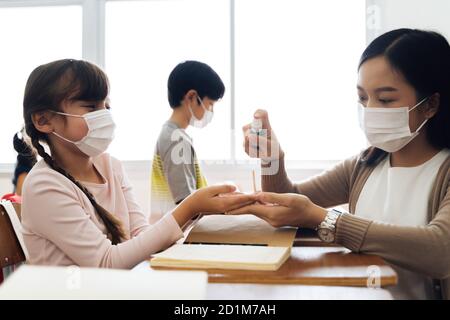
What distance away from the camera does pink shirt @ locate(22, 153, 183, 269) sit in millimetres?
972

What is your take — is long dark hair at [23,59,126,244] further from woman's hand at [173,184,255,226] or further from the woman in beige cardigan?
the woman in beige cardigan

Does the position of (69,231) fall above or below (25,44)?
below

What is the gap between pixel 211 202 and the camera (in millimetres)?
1015

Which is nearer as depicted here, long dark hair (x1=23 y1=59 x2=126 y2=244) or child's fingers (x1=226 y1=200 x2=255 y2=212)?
child's fingers (x1=226 y1=200 x2=255 y2=212)

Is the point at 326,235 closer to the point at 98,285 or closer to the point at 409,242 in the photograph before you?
the point at 409,242

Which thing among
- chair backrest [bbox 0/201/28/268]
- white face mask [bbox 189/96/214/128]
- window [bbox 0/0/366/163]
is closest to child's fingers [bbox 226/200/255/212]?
chair backrest [bbox 0/201/28/268]

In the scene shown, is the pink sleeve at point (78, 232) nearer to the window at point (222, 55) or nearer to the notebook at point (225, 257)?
the notebook at point (225, 257)

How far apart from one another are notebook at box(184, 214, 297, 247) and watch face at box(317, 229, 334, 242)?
52 mm

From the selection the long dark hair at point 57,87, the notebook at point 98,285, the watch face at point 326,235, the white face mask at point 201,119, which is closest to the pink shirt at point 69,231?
the long dark hair at point 57,87

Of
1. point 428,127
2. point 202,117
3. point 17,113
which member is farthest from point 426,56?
point 17,113

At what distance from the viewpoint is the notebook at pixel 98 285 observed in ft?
1.36

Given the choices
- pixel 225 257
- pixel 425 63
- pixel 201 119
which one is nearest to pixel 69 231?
pixel 225 257

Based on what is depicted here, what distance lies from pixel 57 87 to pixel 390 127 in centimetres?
80

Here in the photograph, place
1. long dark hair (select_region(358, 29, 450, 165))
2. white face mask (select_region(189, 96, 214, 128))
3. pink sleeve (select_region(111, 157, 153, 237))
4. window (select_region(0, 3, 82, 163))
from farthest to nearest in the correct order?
1. window (select_region(0, 3, 82, 163))
2. white face mask (select_region(189, 96, 214, 128))
3. pink sleeve (select_region(111, 157, 153, 237))
4. long dark hair (select_region(358, 29, 450, 165))
